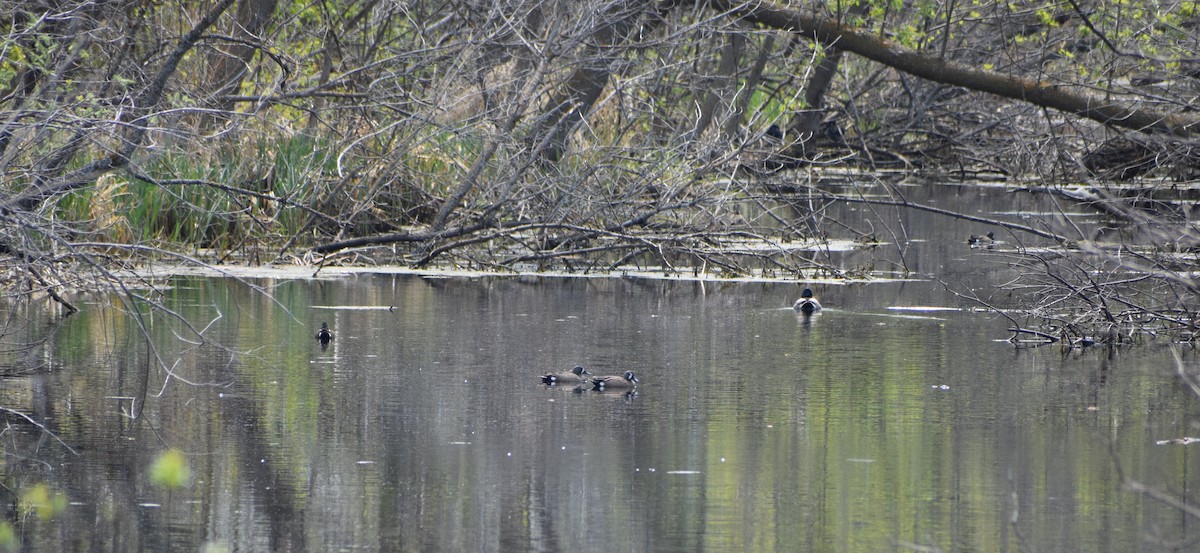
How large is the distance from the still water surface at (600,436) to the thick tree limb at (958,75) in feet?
11.6

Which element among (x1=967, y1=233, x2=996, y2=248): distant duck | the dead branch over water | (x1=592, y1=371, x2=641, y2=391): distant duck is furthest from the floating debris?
(x1=967, y1=233, x2=996, y2=248): distant duck

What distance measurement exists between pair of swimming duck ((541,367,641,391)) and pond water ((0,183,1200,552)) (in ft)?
0.31

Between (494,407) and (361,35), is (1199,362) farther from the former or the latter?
(361,35)

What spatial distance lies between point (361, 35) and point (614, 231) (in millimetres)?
5775

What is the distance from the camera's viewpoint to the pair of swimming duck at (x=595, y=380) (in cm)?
946

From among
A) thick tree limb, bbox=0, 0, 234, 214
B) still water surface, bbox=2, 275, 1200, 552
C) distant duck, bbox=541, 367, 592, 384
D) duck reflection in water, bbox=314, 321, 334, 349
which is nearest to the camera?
still water surface, bbox=2, 275, 1200, 552

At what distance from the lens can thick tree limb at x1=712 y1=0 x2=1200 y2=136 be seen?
1525 centimetres

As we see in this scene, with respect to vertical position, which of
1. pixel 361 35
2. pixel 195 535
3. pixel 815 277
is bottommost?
pixel 195 535

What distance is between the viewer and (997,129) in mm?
31062

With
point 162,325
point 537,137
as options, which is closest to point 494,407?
point 162,325

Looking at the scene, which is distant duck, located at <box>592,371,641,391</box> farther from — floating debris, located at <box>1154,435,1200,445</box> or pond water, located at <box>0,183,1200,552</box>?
floating debris, located at <box>1154,435,1200,445</box>

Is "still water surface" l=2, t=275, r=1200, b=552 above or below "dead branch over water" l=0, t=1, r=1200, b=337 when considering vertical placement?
below

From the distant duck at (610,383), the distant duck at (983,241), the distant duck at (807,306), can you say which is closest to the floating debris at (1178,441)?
the distant duck at (610,383)

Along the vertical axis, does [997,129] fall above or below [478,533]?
above
